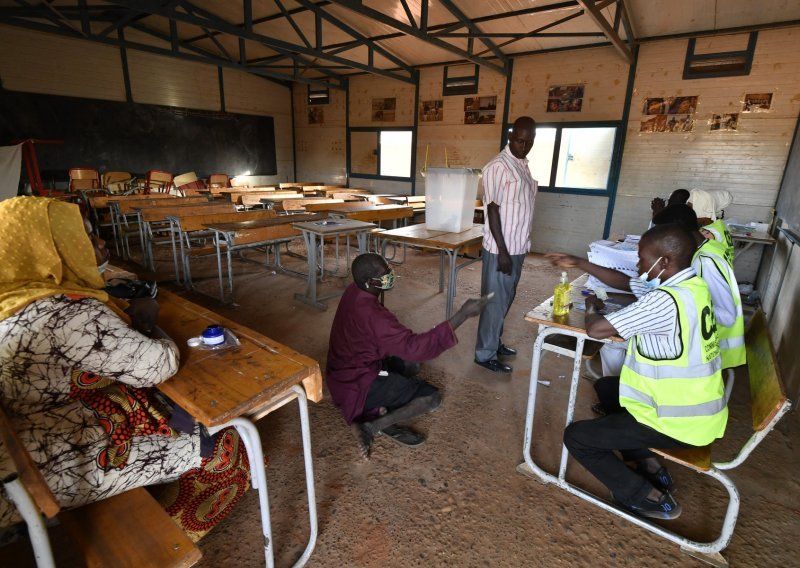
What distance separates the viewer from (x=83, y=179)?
745 centimetres

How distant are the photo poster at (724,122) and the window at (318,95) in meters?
7.61

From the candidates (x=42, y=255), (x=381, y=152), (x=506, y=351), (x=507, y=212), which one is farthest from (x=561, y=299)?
(x=381, y=152)

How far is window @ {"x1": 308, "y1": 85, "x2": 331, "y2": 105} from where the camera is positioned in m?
9.74

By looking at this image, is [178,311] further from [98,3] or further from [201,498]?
[98,3]

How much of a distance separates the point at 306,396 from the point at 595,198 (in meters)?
6.30

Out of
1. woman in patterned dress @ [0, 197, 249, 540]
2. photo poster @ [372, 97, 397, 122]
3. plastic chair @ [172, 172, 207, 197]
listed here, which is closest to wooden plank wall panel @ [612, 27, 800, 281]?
photo poster @ [372, 97, 397, 122]

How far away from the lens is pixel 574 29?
5.56 metres

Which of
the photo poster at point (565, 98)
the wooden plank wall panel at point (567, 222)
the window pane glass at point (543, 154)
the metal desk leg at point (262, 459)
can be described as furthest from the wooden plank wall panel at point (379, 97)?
the metal desk leg at point (262, 459)

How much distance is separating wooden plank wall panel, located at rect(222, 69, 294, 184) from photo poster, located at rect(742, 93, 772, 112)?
30.4ft

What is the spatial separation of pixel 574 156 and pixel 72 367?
7.00m

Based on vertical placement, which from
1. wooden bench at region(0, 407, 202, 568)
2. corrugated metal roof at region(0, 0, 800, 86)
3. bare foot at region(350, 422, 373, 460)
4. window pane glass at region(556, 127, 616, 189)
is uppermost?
corrugated metal roof at region(0, 0, 800, 86)

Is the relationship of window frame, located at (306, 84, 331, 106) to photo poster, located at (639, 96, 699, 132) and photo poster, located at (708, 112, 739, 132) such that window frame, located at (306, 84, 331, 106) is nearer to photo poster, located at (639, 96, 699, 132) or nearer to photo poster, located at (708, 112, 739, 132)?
photo poster, located at (639, 96, 699, 132)

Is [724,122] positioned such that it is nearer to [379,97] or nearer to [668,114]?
[668,114]

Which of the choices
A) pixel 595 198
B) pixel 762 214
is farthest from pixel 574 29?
pixel 762 214
